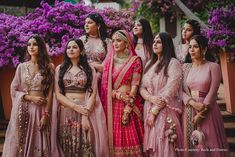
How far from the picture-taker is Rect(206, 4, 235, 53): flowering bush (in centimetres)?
601

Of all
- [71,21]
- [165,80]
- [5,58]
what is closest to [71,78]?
[165,80]

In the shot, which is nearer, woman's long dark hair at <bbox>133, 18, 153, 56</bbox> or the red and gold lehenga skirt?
the red and gold lehenga skirt

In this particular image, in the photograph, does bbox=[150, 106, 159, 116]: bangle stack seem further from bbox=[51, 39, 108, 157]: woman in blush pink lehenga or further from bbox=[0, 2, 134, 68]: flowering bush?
bbox=[0, 2, 134, 68]: flowering bush

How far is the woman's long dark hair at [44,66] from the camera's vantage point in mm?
4941

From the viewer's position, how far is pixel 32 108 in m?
4.90

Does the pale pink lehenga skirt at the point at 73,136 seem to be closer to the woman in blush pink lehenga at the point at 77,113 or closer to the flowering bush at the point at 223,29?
the woman in blush pink lehenga at the point at 77,113

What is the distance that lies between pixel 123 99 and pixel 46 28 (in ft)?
7.50

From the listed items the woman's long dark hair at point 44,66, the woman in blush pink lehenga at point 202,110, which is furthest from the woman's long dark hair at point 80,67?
the woman in blush pink lehenga at point 202,110

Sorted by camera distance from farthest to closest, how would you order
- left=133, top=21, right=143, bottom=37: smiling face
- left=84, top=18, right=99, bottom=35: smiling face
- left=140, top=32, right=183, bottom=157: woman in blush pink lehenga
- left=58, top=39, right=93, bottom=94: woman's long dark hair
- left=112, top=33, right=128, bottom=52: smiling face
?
1. left=133, top=21, right=143, bottom=37: smiling face
2. left=84, top=18, right=99, bottom=35: smiling face
3. left=112, top=33, right=128, bottom=52: smiling face
4. left=58, top=39, right=93, bottom=94: woman's long dark hair
5. left=140, top=32, right=183, bottom=157: woman in blush pink lehenga

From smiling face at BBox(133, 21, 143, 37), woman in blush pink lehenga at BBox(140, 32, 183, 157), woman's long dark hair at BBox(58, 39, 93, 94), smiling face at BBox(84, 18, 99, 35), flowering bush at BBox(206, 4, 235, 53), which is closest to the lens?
woman in blush pink lehenga at BBox(140, 32, 183, 157)

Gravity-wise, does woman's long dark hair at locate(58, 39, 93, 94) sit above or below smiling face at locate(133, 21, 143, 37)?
below

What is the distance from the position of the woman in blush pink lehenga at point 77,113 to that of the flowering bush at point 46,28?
1.39 m

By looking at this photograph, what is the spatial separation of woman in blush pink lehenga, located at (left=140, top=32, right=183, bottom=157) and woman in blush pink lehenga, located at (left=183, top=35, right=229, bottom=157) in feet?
0.42

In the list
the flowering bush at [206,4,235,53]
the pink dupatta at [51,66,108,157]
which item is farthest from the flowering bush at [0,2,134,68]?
the flowering bush at [206,4,235,53]
